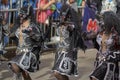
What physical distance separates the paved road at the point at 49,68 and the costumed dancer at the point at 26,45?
5.79 ft

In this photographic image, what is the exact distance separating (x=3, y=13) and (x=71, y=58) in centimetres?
398

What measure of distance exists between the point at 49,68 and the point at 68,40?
324cm

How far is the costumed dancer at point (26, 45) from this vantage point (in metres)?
7.80

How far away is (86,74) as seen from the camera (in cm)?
1055

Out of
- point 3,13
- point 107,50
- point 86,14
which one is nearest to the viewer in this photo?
point 107,50

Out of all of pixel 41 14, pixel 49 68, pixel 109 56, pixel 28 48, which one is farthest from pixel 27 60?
pixel 41 14

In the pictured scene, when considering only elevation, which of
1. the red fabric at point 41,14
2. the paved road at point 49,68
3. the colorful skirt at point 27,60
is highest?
the red fabric at point 41,14

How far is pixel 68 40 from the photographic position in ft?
25.3

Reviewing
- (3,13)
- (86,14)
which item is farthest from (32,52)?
(86,14)

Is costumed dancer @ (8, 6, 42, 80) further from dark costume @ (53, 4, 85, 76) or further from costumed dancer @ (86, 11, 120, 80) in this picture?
costumed dancer @ (86, 11, 120, 80)

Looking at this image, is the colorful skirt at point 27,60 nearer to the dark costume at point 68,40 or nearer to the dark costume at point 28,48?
the dark costume at point 28,48

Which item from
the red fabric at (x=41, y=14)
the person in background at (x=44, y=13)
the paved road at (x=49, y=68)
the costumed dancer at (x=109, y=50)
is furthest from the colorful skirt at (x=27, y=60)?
the red fabric at (x=41, y=14)

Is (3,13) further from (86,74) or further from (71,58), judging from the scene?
(71,58)

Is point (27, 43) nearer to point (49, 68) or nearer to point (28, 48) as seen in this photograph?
point (28, 48)
